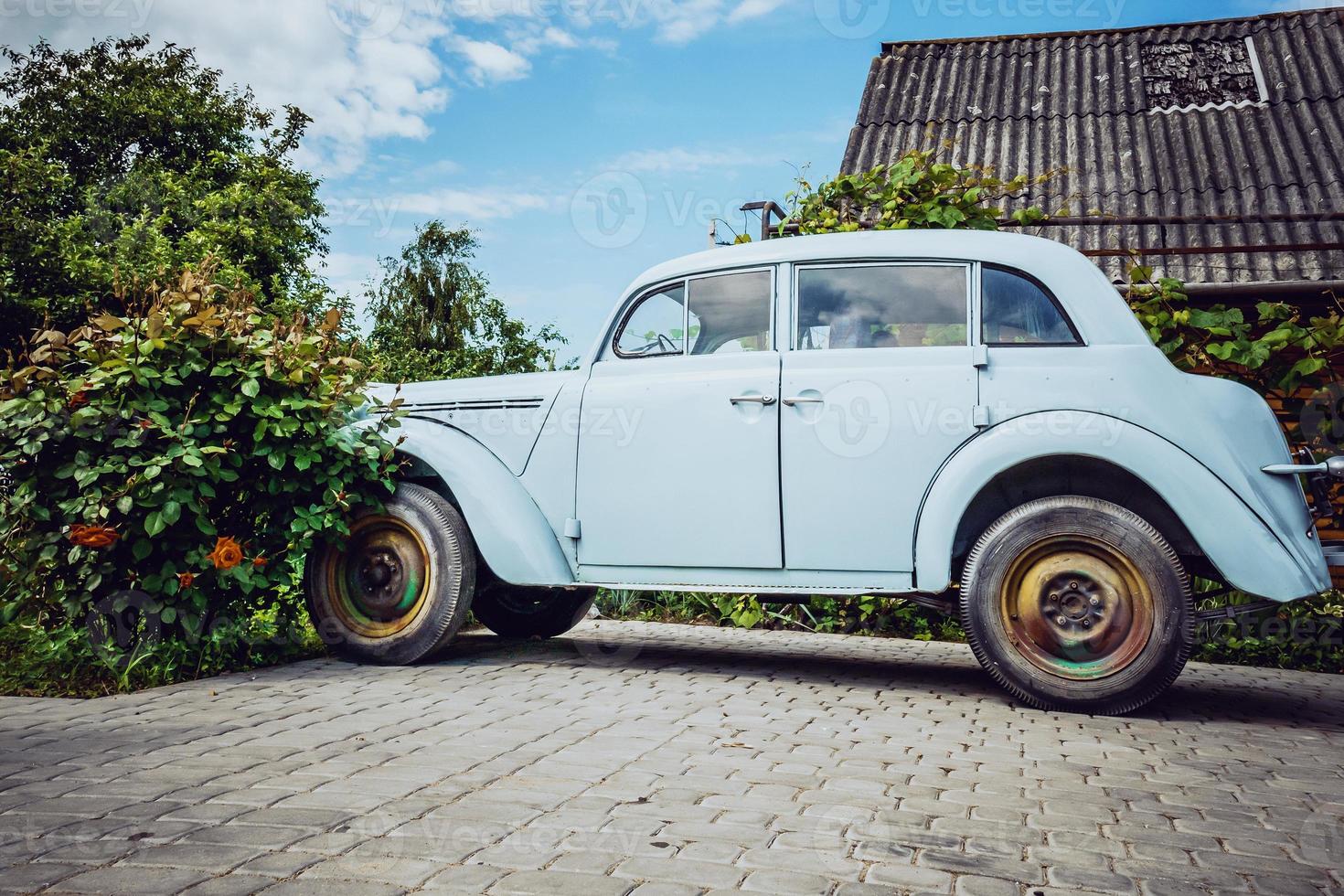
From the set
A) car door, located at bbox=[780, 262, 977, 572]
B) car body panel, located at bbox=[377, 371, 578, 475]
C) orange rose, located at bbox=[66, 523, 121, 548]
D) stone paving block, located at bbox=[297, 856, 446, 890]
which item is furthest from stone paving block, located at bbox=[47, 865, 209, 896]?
car body panel, located at bbox=[377, 371, 578, 475]

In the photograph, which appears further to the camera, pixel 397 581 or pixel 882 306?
pixel 397 581

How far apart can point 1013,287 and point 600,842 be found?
322 centimetres

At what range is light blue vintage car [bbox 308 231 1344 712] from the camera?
4.17m

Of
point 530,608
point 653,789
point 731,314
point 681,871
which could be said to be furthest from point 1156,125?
point 681,871

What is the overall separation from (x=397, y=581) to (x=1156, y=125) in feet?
31.1

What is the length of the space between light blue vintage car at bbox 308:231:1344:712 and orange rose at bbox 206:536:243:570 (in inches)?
21.1

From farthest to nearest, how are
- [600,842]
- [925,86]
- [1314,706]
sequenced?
1. [925,86]
2. [1314,706]
3. [600,842]

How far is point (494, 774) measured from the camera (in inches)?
123

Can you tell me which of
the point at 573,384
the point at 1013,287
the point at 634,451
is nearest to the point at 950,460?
the point at 1013,287

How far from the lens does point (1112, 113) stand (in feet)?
36.5

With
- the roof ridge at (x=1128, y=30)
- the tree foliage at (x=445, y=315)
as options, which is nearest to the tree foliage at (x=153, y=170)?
the tree foliage at (x=445, y=315)

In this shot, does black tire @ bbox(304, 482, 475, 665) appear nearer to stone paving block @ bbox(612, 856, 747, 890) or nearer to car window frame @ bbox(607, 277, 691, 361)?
car window frame @ bbox(607, 277, 691, 361)

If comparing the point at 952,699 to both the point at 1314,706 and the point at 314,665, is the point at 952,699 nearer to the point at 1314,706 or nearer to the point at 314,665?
the point at 1314,706

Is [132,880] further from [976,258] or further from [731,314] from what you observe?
[976,258]
